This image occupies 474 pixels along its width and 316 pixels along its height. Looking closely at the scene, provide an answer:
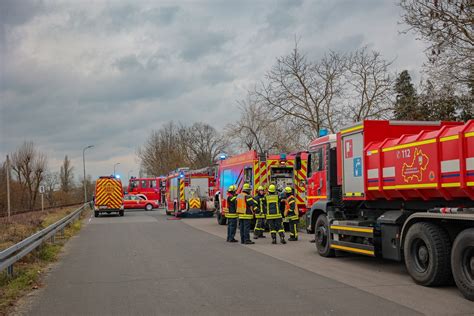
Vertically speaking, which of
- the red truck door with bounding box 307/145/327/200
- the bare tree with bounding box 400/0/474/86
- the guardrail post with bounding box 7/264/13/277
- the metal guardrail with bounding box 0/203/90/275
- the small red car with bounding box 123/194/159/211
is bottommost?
the small red car with bounding box 123/194/159/211

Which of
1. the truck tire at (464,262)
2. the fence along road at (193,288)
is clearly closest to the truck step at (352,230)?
the fence along road at (193,288)

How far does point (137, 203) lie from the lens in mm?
45156

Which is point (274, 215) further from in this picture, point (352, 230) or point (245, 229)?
point (352, 230)

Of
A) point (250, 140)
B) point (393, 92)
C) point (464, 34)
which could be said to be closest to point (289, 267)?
point (464, 34)

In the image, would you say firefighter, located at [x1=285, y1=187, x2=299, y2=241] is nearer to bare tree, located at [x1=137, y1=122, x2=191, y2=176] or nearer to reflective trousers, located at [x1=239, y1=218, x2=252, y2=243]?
reflective trousers, located at [x1=239, y1=218, x2=252, y2=243]

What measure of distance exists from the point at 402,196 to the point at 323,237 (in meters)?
3.28

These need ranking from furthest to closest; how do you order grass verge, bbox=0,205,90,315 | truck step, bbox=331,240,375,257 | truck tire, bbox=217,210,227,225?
truck tire, bbox=217,210,227,225 < truck step, bbox=331,240,375,257 < grass verge, bbox=0,205,90,315

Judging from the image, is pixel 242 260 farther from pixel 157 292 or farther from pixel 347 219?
pixel 157 292

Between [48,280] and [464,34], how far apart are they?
43.1 feet

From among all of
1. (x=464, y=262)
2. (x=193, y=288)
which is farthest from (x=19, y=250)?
(x=464, y=262)

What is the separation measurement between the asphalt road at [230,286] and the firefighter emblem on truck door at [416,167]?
1794 mm

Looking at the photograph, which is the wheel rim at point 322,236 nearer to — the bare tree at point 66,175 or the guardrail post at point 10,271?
the guardrail post at point 10,271

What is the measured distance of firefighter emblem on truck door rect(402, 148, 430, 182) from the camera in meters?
8.13

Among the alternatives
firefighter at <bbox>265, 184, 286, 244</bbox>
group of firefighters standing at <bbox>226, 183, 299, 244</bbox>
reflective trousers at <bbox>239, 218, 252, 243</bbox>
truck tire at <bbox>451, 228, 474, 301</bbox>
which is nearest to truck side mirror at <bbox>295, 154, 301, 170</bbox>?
group of firefighters standing at <bbox>226, 183, 299, 244</bbox>
